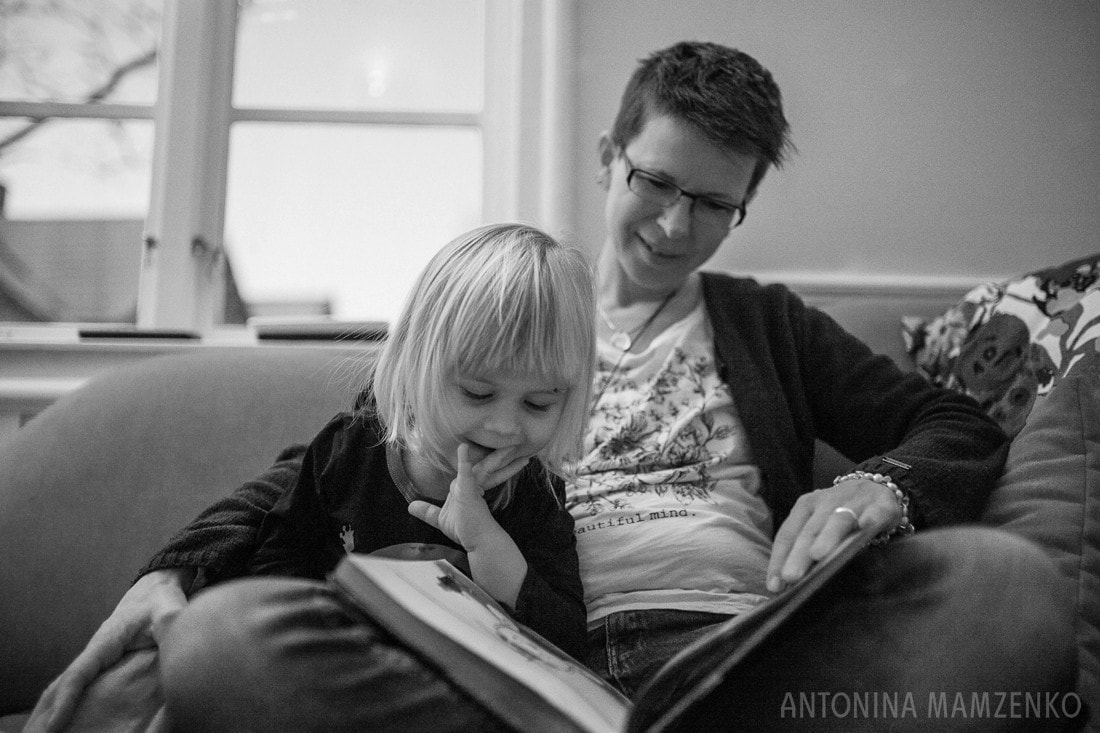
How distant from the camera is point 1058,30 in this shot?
68.8 inches

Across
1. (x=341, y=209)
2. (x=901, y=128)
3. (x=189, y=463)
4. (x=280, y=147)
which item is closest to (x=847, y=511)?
(x=189, y=463)

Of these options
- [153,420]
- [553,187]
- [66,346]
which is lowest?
[153,420]

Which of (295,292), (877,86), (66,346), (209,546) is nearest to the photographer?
(209,546)

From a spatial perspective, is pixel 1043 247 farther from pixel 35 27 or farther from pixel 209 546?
pixel 35 27

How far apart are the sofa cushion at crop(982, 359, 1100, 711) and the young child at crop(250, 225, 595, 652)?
1.50ft

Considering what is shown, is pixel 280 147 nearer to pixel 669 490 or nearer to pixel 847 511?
pixel 669 490

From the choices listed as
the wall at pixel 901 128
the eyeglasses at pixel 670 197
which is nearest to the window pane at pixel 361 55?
the wall at pixel 901 128

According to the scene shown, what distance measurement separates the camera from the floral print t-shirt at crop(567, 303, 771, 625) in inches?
36.9

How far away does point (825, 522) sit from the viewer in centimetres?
82

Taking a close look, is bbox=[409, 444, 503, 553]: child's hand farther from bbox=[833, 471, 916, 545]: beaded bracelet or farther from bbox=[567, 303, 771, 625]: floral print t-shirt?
bbox=[833, 471, 916, 545]: beaded bracelet

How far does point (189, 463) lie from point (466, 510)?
21.5 inches

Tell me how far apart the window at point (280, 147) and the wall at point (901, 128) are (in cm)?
33

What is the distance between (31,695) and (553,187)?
3.71 ft

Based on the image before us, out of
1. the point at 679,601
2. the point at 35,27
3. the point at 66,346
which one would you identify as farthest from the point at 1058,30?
the point at 35,27
